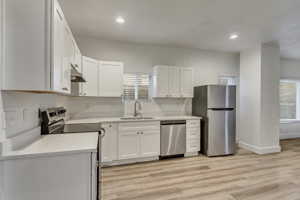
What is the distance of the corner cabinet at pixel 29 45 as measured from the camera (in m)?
1.27

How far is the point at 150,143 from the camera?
352 cm

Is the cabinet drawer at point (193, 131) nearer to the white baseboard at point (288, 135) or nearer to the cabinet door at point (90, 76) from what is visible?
the cabinet door at point (90, 76)

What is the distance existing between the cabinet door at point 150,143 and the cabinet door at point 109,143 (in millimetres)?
549

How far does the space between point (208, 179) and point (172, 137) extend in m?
1.14

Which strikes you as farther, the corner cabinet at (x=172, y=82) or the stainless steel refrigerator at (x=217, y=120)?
the corner cabinet at (x=172, y=82)

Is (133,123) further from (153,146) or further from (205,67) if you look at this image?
(205,67)

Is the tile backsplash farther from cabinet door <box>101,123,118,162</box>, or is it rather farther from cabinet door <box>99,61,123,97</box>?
cabinet door <box>101,123,118,162</box>

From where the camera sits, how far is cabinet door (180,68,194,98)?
4.17m

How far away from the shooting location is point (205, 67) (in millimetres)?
4676

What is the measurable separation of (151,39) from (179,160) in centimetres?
276

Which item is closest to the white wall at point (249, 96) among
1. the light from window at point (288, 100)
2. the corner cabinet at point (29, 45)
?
the light from window at point (288, 100)

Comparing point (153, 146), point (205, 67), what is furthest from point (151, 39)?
point (153, 146)

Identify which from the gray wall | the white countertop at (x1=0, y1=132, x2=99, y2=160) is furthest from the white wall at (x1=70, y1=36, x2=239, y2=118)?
the white countertop at (x1=0, y1=132, x2=99, y2=160)

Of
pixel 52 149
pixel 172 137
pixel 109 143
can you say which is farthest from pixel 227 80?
pixel 52 149
